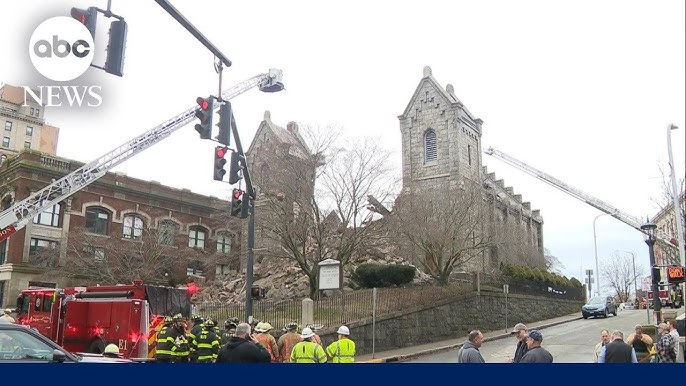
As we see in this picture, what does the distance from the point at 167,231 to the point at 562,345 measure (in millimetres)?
27199

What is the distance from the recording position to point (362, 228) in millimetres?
29500

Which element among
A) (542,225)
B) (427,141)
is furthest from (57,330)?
(542,225)

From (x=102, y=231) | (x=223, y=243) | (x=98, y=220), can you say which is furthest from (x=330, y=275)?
(x=223, y=243)

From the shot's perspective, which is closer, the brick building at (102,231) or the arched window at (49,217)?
the brick building at (102,231)

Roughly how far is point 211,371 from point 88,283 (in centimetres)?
3601

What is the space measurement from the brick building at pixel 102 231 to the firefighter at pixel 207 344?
22.0 metres

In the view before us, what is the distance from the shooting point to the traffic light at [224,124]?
14.2 m

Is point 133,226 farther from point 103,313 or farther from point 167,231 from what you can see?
point 103,313

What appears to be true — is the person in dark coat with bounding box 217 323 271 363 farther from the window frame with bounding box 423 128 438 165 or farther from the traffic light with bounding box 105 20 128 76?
the window frame with bounding box 423 128 438 165

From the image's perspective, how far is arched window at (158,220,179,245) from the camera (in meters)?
40.6

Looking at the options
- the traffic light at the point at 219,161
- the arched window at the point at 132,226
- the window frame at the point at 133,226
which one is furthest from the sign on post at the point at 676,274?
the arched window at the point at 132,226

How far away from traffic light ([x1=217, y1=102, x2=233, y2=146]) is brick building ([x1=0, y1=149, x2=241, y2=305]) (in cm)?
1973

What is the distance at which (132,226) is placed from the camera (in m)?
44.2

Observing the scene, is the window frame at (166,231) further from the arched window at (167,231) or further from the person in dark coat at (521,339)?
the person in dark coat at (521,339)
